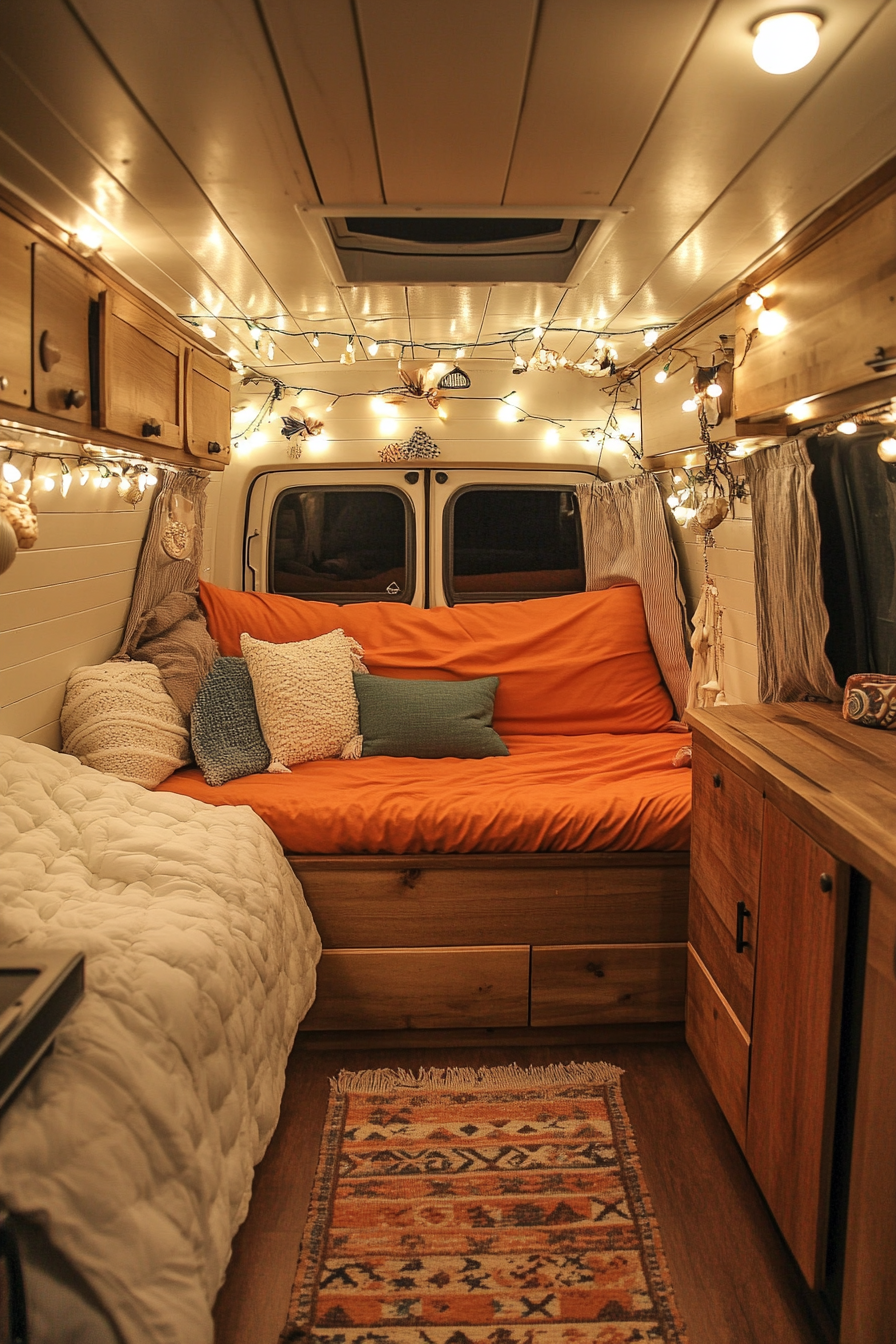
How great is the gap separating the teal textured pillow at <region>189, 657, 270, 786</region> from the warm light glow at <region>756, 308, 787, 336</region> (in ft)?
6.18

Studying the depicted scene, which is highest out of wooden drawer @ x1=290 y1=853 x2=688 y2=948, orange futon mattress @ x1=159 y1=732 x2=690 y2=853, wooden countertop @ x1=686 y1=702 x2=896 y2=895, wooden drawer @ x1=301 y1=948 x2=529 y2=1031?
wooden countertop @ x1=686 y1=702 x2=896 y2=895

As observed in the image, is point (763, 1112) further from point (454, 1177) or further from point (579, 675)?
A: point (579, 675)

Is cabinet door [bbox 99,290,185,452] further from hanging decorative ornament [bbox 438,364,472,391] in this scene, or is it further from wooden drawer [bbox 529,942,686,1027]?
wooden drawer [bbox 529,942,686,1027]

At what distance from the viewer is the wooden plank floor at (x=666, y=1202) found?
A: 1580 mm

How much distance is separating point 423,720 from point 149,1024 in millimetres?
1700

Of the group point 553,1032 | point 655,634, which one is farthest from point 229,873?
point 655,634

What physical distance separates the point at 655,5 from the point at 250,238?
45.3 inches

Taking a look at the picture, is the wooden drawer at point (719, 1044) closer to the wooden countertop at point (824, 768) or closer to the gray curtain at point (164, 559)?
the wooden countertop at point (824, 768)

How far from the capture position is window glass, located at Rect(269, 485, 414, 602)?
3824mm

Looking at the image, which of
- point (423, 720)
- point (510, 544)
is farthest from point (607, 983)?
point (510, 544)

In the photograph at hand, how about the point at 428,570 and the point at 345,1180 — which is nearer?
the point at 345,1180

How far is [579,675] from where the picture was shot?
3.39m

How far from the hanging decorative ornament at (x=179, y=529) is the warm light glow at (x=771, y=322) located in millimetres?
2127

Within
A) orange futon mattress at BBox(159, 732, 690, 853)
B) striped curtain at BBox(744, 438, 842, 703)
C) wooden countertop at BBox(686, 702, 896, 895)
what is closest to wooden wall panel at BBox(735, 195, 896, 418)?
striped curtain at BBox(744, 438, 842, 703)
